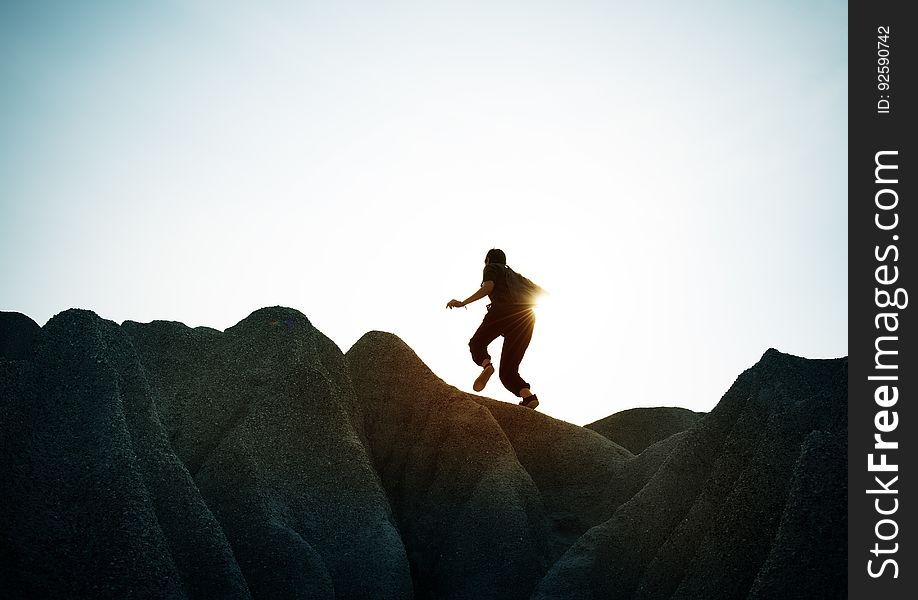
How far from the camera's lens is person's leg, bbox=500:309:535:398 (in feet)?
41.4

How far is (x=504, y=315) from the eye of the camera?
1246 cm

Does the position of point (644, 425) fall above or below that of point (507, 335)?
below

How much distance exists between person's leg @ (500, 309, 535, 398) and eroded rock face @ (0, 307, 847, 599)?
3.01 feet

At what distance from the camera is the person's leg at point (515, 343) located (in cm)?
1263

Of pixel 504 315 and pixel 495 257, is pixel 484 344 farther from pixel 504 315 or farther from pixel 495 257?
pixel 495 257

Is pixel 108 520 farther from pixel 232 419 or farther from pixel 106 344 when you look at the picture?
pixel 232 419

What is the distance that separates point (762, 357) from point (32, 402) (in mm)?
9427

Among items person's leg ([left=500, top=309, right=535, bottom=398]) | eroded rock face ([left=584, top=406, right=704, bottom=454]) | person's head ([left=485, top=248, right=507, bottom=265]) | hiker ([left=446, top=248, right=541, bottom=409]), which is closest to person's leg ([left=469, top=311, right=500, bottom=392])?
hiker ([left=446, top=248, right=541, bottom=409])

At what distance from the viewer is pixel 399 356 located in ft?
43.4

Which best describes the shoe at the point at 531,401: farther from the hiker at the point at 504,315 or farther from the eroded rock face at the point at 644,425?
the eroded rock face at the point at 644,425

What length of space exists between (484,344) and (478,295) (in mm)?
1036

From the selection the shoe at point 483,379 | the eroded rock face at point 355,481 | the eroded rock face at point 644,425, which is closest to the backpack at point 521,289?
the shoe at point 483,379

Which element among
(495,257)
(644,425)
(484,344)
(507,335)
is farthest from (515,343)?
(644,425)
